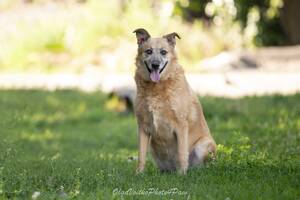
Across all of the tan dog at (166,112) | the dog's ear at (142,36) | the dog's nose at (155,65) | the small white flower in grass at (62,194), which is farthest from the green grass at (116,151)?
the dog's ear at (142,36)

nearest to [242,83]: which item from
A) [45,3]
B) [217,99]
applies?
[217,99]

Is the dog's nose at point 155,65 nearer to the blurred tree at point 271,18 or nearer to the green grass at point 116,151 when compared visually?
the green grass at point 116,151

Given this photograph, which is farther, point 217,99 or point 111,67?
point 111,67

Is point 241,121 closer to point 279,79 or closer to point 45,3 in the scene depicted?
point 279,79

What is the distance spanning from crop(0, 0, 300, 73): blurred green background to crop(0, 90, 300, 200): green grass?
5.39m

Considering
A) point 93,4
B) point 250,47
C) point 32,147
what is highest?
point 93,4

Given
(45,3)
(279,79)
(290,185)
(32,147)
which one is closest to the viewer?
(290,185)

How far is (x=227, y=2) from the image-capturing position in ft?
46.9

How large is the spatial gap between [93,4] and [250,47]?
19.7 ft

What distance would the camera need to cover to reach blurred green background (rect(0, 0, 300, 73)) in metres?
24.7

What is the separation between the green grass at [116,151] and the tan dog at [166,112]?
10.1 inches

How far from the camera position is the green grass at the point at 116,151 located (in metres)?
7.33

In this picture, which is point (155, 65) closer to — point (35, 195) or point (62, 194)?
point (62, 194)

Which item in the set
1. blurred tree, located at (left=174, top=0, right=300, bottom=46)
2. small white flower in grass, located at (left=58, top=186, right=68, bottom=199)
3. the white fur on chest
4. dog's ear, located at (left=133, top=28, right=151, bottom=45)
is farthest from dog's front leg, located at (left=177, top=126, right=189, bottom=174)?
blurred tree, located at (left=174, top=0, right=300, bottom=46)
